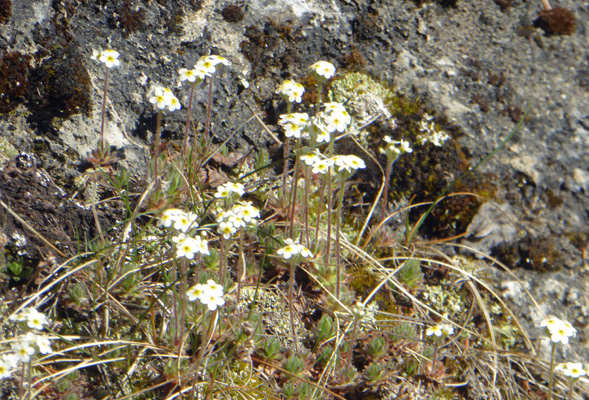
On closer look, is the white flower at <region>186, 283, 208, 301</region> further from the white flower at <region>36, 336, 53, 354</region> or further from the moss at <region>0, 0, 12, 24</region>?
the moss at <region>0, 0, 12, 24</region>

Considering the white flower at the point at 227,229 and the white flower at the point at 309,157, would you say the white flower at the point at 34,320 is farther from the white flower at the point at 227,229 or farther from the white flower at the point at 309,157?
the white flower at the point at 309,157

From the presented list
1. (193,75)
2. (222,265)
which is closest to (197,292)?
(222,265)

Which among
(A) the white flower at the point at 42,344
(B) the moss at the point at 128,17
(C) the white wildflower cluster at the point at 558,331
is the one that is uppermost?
(B) the moss at the point at 128,17

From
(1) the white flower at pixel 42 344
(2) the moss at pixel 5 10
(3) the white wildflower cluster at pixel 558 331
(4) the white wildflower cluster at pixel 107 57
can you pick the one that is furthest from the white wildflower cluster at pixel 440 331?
(2) the moss at pixel 5 10

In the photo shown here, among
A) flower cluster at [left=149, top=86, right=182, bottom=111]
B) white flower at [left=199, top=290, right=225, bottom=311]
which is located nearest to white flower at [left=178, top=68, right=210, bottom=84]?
flower cluster at [left=149, top=86, right=182, bottom=111]

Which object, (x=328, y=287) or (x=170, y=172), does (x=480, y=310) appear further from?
(x=170, y=172)
